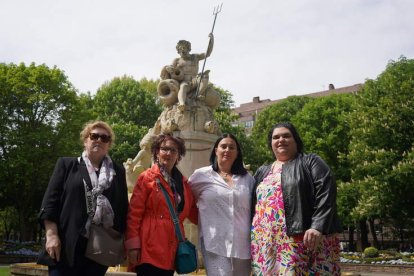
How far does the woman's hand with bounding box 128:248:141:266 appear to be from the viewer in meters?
4.44

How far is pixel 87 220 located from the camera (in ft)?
14.0

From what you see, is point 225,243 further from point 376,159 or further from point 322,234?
point 376,159

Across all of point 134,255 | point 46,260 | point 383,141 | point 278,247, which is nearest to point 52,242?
point 46,260

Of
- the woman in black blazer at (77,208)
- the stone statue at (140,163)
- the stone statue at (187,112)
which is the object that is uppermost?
the stone statue at (187,112)

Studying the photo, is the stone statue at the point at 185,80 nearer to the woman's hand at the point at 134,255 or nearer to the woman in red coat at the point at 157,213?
the woman in red coat at the point at 157,213

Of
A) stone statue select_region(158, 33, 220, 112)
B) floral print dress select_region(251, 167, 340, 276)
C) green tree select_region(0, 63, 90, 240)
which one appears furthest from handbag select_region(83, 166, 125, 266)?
green tree select_region(0, 63, 90, 240)

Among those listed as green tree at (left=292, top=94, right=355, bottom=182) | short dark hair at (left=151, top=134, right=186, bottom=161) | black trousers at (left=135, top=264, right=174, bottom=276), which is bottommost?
black trousers at (left=135, top=264, right=174, bottom=276)

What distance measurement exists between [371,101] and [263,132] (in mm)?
18077

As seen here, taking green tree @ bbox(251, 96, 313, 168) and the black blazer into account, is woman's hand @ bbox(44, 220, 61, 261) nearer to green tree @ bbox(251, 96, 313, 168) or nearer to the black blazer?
the black blazer

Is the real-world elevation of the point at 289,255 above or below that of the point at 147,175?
below

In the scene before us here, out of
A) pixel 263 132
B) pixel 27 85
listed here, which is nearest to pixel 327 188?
pixel 27 85

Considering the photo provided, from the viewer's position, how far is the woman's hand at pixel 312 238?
4266 mm

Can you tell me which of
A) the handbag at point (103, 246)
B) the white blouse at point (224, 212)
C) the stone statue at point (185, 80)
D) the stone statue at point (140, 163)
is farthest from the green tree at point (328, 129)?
the handbag at point (103, 246)

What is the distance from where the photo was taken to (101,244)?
4.26 meters
